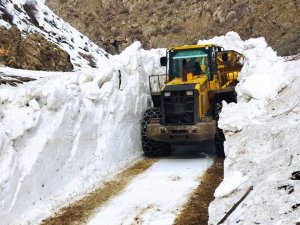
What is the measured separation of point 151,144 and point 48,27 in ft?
45.9

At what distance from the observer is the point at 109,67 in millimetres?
11461

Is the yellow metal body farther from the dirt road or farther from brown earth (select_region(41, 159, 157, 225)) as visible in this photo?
brown earth (select_region(41, 159, 157, 225))

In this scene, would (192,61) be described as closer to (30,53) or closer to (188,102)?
(188,102)

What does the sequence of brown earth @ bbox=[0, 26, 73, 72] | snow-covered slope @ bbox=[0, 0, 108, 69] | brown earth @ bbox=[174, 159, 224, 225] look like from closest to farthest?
brown earth @ bbox=[174, 159, 224, 225] < brown earth @ bbox=[0, 26, 73, 72] < snow-covered slope @ bbox=[0, 0, 108, 69]

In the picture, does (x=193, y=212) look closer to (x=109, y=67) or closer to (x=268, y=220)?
(x=268, y=220)

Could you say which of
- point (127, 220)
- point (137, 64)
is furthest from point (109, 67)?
point (127, 220)

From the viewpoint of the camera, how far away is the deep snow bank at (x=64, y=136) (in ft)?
25.2

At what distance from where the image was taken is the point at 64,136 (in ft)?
30.0

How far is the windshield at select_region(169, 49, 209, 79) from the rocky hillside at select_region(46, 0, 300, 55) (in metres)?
25.0

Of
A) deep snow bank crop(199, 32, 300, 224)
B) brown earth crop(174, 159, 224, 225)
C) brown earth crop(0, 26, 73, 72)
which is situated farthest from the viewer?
brown earth crop(0, 26, 73, 72)

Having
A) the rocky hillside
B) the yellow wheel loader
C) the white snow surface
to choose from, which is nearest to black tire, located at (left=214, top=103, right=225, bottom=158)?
the yellow wheel loader

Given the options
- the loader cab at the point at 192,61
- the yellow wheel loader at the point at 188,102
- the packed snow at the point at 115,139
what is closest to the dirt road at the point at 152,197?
the packed snow at the point at 115,139

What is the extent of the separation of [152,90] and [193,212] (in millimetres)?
6765

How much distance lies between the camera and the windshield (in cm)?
1234
